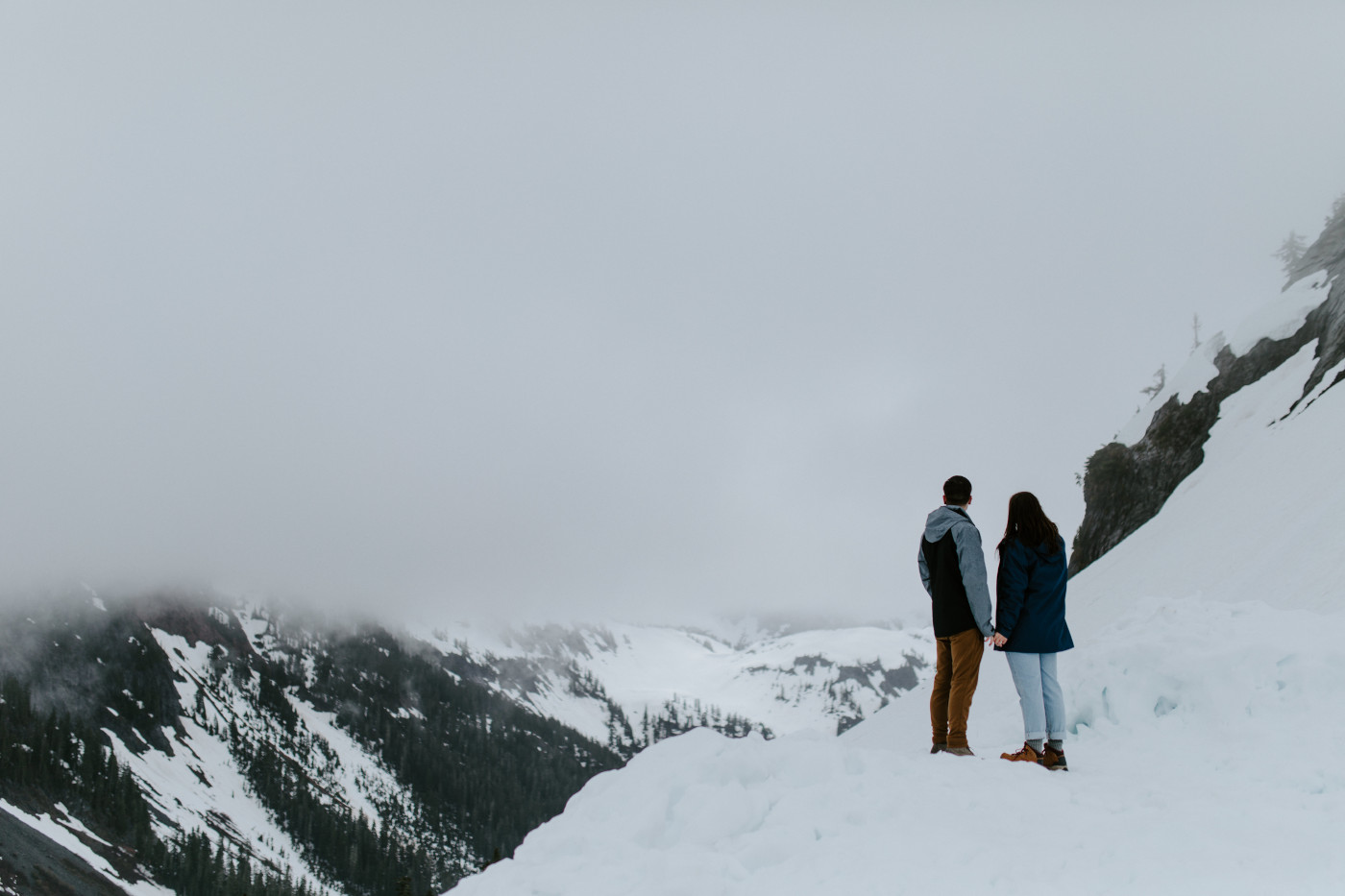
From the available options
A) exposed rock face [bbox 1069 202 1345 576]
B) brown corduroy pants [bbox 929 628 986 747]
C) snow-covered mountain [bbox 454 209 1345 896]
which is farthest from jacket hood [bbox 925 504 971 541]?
exposed rock face [bbox 1069 202 1345 576]

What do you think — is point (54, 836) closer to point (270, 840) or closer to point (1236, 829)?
point (270, 840)

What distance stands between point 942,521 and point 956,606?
1.02 m

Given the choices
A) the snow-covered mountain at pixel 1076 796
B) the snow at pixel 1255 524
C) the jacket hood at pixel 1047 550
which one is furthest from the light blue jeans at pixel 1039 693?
the snow at pixel 1255 524

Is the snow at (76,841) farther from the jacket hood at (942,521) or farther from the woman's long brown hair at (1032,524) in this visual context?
the woman's long brown hair at (1032,524)

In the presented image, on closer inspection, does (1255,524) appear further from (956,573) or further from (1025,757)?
(956,573)

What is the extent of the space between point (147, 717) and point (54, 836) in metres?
70.7

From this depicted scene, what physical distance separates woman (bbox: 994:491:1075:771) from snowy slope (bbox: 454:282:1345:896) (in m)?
0.59

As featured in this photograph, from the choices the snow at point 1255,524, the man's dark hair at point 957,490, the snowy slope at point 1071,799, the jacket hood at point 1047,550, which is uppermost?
the snow at point 1255,524

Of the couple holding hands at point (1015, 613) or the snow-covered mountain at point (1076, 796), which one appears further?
the couple holding hands at point (1015, 613)

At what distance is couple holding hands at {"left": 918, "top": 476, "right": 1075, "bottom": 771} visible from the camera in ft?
28.8

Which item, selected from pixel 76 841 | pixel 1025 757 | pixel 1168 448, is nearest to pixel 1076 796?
pixel 1025 757

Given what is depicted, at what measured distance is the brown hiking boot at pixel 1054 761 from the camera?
855 centimetres

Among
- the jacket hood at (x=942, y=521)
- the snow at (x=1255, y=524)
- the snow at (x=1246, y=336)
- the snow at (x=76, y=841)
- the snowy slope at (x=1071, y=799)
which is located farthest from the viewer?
the snow at (x=76, y=841)

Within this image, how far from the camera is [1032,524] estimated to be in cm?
891
